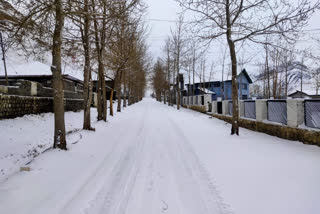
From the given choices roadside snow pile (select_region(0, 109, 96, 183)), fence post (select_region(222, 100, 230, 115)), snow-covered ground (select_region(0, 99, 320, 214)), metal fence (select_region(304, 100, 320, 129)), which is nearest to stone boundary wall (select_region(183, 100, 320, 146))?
metal fence (select_region(304, 100, 320, 129))

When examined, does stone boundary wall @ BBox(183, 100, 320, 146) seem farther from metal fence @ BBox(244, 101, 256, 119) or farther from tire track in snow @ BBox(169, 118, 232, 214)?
tire track in snow @ BBox(169, 118, 232, 214)

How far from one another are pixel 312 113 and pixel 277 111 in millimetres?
1550

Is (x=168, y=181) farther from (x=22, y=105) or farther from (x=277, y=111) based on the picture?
(x=22, y=105)

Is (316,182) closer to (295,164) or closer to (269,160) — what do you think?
(295,164)

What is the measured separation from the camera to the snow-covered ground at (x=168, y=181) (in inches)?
98.0

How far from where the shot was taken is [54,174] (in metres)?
3.51

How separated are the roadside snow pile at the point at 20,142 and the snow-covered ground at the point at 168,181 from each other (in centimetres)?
35

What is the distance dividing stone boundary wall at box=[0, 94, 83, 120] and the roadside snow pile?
0.38m

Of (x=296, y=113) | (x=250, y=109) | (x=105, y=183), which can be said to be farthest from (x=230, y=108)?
(x=105, y=183)

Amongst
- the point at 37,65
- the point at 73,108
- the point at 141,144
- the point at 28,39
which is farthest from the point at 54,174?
the point at 37,65

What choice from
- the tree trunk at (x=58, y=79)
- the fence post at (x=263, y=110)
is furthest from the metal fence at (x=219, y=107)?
the tree trunk at (x=58, y=79)

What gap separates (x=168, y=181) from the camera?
323 cm

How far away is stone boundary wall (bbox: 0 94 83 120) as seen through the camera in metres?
7.77

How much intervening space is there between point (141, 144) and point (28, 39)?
5338 mm
